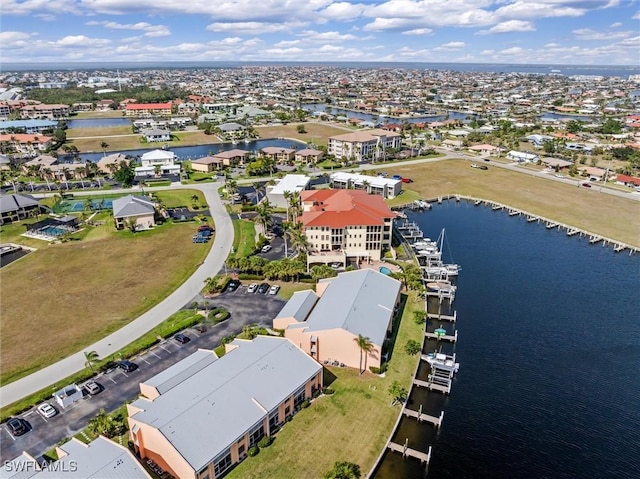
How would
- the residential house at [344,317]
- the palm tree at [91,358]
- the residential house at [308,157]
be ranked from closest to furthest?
the palm tree at [91,358] < the residential house at [344,317] < the residential house at [308,157]

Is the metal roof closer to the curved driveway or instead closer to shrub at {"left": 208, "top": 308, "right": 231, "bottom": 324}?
shrub at {"left": 208, "top": 308, "right": 231, "bottom": 324}

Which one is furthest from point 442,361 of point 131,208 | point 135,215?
point 131,208

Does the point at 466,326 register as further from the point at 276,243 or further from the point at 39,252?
the point at 39,252

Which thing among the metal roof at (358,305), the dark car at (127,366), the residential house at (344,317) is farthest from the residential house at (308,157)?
the dark car at (127,366)

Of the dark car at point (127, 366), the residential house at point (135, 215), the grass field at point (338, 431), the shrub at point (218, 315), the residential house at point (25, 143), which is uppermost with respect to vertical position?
the residential house at point (25, 143)

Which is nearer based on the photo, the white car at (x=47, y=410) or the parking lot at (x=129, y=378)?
the parking lot at (x=129, y=378)

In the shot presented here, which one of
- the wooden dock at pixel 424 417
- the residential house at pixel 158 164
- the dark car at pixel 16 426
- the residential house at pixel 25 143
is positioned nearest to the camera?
the dark car at pixel 16 426

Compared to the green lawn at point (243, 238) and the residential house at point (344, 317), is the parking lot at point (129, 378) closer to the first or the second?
the residential house at point (344, 317)

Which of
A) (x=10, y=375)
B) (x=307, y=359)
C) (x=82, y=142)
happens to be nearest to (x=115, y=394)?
(x=10, y=375)
